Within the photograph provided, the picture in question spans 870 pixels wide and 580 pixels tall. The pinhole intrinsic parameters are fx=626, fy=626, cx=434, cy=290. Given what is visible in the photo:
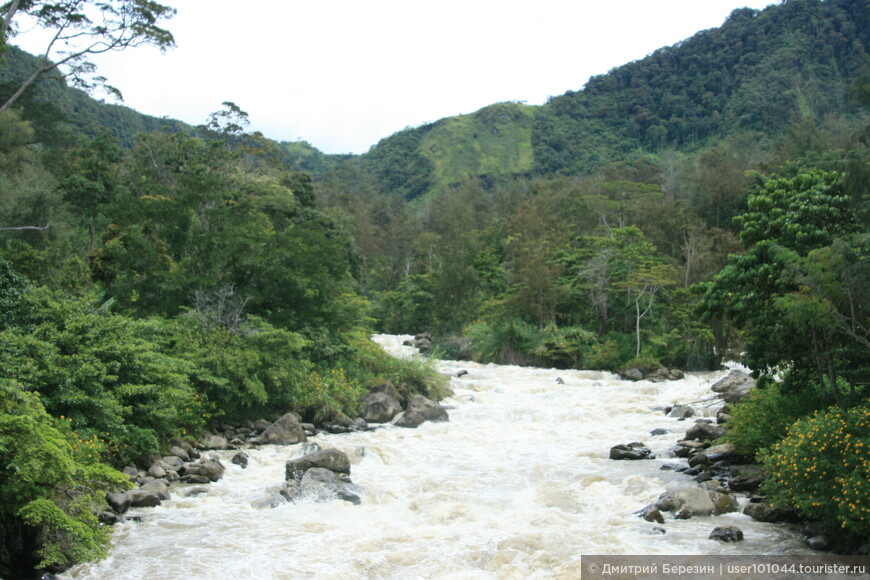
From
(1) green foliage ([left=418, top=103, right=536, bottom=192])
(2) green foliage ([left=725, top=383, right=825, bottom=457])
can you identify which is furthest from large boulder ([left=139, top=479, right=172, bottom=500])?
(1) green foliage ([left=418, top=103, right=536, bottom=192])

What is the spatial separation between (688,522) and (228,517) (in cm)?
723

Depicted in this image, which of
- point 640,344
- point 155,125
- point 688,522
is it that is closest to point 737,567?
point 688,522

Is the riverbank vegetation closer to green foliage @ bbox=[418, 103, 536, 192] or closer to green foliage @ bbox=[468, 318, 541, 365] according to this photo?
green foliage @ bbox=[468, 318, 541, 365]

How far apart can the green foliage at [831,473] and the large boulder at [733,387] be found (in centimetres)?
831

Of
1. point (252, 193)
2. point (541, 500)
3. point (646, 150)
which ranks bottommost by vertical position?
point (541, 500)

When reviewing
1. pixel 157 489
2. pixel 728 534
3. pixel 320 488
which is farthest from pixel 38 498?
pixel 728 534

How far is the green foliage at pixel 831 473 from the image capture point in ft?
Answer: 26.0

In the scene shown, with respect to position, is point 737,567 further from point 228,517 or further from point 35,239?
point 35,239

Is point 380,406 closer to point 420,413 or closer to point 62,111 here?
point 420,413

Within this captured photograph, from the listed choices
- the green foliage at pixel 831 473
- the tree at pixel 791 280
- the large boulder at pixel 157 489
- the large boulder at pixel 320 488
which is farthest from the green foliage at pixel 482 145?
the green foliage at pixel 831 473

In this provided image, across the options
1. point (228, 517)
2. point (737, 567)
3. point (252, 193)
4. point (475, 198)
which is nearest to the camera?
point (737, 567)

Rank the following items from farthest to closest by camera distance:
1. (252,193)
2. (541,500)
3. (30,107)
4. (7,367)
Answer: (30,107) < (252,193) < (541,500) < (7,367)

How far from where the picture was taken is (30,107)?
1725 inches

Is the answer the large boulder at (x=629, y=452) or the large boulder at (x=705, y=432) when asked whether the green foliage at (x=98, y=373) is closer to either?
the large boulder at (x=629, y=452)
